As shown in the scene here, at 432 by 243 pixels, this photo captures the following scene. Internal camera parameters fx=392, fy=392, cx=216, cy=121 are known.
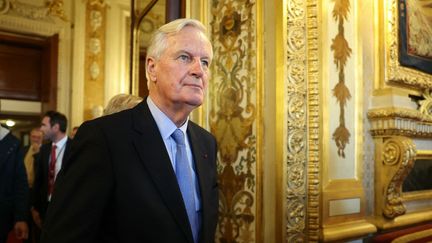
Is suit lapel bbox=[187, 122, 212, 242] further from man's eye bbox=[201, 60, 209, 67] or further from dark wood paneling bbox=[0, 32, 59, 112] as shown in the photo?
dark wood paneling bbox=[0, 32, 59, 112]

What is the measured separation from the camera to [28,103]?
5.72 meters

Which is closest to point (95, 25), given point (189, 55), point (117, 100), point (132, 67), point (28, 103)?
point (28, 103)

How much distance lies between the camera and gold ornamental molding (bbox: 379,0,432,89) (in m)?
2.81

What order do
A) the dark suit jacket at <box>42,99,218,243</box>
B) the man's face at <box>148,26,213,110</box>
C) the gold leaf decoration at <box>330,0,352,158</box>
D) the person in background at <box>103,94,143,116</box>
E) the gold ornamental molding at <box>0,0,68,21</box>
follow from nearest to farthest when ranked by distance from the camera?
the dark suit jacket at <box>42,99,218,243</box>, the man's face at <box>148,26,213,110</box>, the person in background at <box>103,94,143,116</box>, the gold leaf decoration at <box>330,0,352,158</box>, the gold ornamental molding at <box>0,0,68,21</box>

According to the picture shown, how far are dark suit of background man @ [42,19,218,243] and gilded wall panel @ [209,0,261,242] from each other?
83cm

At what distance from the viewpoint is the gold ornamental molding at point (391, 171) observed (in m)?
2.65

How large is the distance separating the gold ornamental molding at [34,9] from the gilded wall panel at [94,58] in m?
0.39

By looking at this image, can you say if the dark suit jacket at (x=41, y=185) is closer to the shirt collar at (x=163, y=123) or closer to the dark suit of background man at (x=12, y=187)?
the dark suit of background man at (x=12, y=187)

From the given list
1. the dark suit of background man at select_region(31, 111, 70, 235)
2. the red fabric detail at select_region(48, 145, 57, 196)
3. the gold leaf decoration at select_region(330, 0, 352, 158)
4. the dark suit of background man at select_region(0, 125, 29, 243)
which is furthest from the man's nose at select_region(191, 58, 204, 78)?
the red fabric detail at select_region(48, 145, 57, 196)

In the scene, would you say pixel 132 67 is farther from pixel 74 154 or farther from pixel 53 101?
pixel 74 154

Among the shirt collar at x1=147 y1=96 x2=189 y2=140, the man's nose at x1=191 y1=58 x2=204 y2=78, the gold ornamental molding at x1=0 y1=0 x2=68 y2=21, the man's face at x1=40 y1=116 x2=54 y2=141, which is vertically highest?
the gold ornamental molding at x1=0 y1=0 x2=68 y2=21

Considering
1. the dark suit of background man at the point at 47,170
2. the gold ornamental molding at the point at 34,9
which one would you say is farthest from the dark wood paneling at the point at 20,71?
the dark suit of background man at the point at 47,170

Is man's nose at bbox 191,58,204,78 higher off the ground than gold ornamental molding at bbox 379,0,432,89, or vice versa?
gold ornamental molding at bbox 379,0,432,89

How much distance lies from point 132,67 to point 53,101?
7.52 feet
